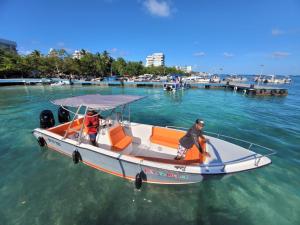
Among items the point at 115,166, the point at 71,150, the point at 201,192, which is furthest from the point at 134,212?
the point at 71,150

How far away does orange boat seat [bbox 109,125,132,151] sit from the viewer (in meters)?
7.14

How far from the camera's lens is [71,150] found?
725cm

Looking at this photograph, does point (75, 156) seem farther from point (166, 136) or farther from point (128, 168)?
point (166, 136)

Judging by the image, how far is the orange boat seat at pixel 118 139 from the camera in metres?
7.14

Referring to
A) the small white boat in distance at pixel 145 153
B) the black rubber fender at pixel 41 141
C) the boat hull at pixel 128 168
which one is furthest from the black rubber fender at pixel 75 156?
the black rubber fender at pixel 41 141

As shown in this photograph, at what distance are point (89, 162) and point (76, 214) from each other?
2.19 meters

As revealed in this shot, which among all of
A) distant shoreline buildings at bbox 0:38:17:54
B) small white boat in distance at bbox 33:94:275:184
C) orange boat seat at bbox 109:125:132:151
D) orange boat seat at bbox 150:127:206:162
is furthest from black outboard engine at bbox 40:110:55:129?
distant shoreline buildings at bbox 0:38:17:54

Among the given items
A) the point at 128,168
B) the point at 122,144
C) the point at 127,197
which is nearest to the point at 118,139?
the point at 122,144

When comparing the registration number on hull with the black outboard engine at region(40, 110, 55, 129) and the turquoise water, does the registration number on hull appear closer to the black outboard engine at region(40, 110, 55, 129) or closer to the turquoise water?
the turquoise water

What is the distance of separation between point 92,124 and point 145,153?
9.26 ft

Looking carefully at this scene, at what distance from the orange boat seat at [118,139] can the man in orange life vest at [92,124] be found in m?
0.71

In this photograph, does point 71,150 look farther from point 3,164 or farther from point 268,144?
point 268,144

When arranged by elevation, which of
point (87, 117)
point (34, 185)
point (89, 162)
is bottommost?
point (34, 185)

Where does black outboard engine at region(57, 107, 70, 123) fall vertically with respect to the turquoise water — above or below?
above
